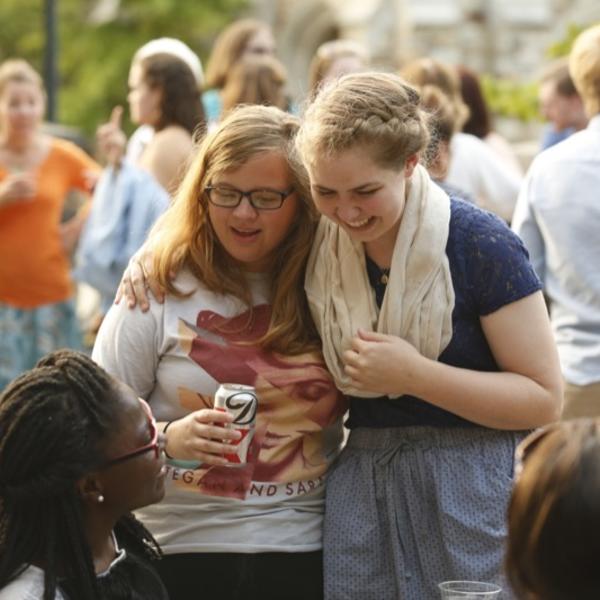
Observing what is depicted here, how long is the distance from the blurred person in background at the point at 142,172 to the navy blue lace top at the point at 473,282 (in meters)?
3.23

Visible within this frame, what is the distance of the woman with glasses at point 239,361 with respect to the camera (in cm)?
384

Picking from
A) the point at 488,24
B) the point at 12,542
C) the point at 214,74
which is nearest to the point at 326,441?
the point at 12,542

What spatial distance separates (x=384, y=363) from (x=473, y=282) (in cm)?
30

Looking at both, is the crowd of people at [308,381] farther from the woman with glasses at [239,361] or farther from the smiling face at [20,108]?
the smiling face at [20,108]

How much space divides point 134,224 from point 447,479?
3.50 m

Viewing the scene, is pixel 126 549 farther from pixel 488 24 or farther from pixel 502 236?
pixel 488 24

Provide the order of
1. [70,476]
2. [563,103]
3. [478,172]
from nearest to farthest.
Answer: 1. [70,476]
2. [478,172]
3. [563,103]

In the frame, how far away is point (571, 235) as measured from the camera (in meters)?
5.34

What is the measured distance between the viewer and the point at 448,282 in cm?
371

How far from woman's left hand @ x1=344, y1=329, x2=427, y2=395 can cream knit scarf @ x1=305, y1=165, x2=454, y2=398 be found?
0.06 meters

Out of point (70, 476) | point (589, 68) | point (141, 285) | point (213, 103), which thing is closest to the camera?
point (70, 476)

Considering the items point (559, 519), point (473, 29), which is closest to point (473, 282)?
point (559, 519)

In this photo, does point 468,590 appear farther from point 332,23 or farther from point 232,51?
point 332,23

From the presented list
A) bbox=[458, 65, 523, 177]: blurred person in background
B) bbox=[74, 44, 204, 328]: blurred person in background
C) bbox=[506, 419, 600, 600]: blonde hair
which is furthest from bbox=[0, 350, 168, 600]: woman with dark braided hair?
bbox=[458, 65, 523, 177]: blurred person in background
